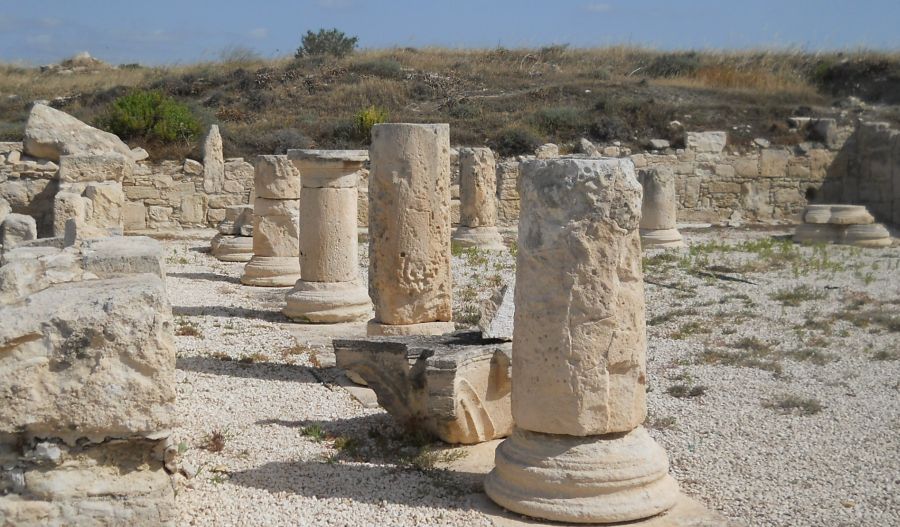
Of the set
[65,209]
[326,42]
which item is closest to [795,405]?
[65,209]

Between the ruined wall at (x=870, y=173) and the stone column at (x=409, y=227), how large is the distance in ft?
52.2

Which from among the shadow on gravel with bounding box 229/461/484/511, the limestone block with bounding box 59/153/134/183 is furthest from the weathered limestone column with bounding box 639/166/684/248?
the shadow on gravel with bounding box 229/461/484/511

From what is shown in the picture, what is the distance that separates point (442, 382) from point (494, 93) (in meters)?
23.2

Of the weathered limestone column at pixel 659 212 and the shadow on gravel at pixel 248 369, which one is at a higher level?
the weathered limestone column at pixel 659 212

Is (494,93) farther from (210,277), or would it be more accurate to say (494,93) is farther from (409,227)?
(409,227)

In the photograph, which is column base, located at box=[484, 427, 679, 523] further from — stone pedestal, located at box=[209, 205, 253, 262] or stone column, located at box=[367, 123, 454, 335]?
stone pedestal, located at box=[209, 205, 253, 262]

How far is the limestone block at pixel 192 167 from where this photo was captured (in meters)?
19.5

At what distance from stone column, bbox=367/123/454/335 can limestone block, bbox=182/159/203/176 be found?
478 inches

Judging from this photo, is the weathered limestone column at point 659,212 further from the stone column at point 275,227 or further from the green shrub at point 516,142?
the stone column at point 275,227

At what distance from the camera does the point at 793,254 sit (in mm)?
15828

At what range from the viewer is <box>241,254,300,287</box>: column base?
1310 cm

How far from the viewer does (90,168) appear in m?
13.0

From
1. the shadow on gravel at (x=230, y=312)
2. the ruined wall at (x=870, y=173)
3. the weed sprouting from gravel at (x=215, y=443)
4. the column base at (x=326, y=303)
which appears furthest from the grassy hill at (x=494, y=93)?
the weed sprouting from gravel at (x=215, y=443)

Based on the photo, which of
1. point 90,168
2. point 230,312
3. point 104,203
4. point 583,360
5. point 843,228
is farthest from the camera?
point 843,228
